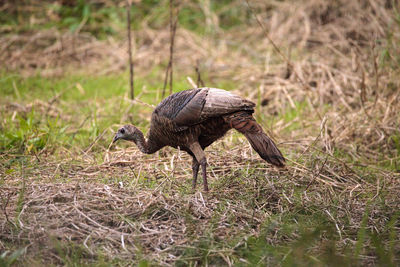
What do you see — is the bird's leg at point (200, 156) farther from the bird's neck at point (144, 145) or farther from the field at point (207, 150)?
the bird's neck at point (144, 145)

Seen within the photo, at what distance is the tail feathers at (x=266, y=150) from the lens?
10.5 ft

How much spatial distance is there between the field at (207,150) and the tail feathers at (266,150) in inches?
14.8

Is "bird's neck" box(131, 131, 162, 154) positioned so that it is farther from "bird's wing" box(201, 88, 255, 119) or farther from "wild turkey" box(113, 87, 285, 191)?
"bird's wing" box(201, 88, 255, 119)

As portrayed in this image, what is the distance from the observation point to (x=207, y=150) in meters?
4.53

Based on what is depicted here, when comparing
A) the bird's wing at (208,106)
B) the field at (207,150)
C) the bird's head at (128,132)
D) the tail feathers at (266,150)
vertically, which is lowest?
the field at (207,150)

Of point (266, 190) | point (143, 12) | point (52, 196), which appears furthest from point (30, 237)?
point (143, 12)

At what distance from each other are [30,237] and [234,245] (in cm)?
120

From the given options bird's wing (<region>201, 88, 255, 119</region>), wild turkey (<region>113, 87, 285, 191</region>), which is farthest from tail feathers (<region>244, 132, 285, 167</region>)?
bird's wing (<region>201, 88, 255, 119</region>)

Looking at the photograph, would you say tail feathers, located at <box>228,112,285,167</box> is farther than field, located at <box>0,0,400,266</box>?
Yes

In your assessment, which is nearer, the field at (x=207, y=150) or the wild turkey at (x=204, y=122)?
the field at (x=207, y=150)

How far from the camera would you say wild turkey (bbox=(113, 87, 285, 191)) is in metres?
3.27

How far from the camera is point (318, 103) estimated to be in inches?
237

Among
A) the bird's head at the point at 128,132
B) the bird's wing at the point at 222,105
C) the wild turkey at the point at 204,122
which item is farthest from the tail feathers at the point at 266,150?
the bird's head at the point at 128,132

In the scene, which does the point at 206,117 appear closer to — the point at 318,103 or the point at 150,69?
the point at 318,103
